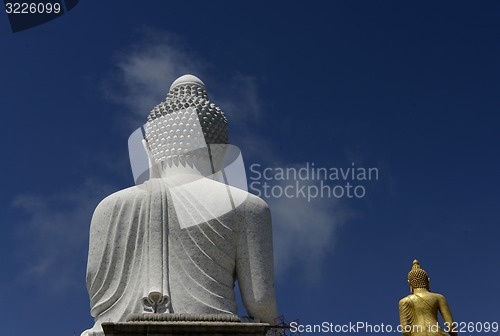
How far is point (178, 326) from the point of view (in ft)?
28.4

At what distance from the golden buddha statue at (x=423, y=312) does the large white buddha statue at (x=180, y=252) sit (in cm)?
172

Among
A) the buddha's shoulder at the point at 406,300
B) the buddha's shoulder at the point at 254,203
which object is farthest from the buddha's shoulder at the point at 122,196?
the buddha's shoulder at the point at 406,300

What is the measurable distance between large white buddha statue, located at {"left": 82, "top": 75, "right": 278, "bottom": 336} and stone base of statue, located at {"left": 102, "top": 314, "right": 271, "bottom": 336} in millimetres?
511

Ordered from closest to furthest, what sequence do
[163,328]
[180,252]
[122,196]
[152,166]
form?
[163,328], [180,252], [122,196], [152,166]

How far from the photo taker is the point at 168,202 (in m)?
10.3

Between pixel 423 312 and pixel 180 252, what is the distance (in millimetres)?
3231

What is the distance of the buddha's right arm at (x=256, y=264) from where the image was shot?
10078 millimetres

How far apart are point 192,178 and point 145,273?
1633 millimetres

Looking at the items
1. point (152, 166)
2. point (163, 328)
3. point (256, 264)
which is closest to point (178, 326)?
point (163, 328)

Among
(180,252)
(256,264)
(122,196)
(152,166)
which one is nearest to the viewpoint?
(180,252)

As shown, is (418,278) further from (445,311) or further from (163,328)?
(163,328)

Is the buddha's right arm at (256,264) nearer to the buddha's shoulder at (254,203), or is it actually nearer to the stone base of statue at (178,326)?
the buddha's shoulder at (254,203)

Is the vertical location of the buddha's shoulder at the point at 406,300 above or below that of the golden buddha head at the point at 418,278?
below

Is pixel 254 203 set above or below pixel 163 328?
above
